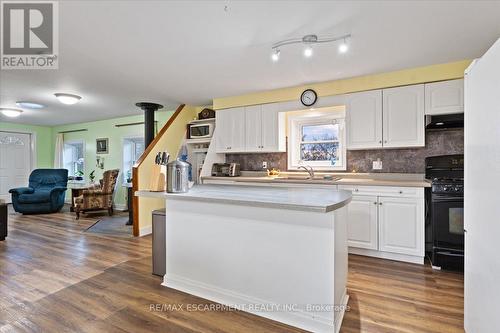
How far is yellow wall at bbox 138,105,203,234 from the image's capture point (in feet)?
14.6

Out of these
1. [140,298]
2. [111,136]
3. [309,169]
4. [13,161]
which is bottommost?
[140,298]

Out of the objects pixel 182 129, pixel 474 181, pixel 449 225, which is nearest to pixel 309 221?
pixel 474 181

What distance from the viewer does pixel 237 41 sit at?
2543 mm

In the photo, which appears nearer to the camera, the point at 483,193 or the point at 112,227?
the point at 483,193

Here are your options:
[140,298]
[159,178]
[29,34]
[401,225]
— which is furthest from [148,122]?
[401,225]

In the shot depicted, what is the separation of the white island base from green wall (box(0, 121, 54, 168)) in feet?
26.3

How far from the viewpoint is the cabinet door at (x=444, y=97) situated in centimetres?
304

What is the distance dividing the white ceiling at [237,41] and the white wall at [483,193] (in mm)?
940

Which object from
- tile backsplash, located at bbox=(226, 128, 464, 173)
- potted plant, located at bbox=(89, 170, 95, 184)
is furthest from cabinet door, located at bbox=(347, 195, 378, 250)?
potted plant, located at bbox=(89, 170, 95, 184)

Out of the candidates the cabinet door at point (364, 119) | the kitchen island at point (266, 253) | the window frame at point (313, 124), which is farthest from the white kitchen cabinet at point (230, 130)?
the kitchen island at point (266, 253)

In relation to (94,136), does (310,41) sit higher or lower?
higher

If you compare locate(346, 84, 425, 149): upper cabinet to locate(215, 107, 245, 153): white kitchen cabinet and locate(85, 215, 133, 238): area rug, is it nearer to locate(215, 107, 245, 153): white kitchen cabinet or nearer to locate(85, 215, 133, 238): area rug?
locate(215, 107, 245, 153): white kitchen cabinet

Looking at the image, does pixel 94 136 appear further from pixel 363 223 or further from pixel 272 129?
pixel 363 223

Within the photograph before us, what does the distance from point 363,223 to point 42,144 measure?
9313mm
